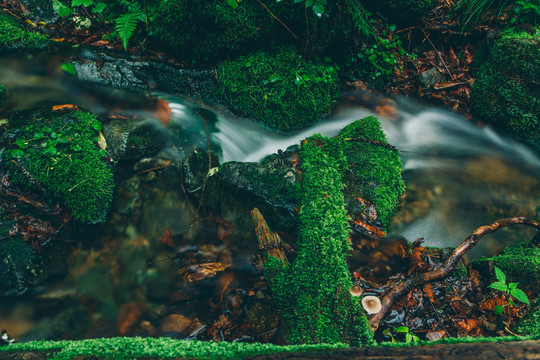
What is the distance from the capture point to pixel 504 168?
4.62 meters

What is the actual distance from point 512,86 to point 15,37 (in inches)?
304

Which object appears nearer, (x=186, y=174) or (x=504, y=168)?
(x=186, y=174)

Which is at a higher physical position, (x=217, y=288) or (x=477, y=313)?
(x=477, y=313)

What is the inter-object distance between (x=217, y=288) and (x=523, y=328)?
3104 mm

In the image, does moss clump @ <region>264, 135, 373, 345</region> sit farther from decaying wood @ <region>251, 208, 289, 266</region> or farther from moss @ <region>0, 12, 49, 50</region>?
moss @ <region>0, 12, 49, 50</region>

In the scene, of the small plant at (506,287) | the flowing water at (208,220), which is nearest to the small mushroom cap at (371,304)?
the small plant at (506,287)

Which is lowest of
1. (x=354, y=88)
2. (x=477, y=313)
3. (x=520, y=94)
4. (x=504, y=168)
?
(x=477, y=313)

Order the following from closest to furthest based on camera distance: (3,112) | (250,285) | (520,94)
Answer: (250,285) < (3,112) < (520,94)

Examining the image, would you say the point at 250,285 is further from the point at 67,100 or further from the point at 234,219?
the point at 67,100

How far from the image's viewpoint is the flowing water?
3.19 m

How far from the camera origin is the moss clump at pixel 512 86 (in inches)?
175

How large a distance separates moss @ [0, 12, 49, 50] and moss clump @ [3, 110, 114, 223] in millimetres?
1346

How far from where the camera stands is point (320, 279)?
2.64m

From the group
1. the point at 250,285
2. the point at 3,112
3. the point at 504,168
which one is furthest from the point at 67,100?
the point at 504,168
